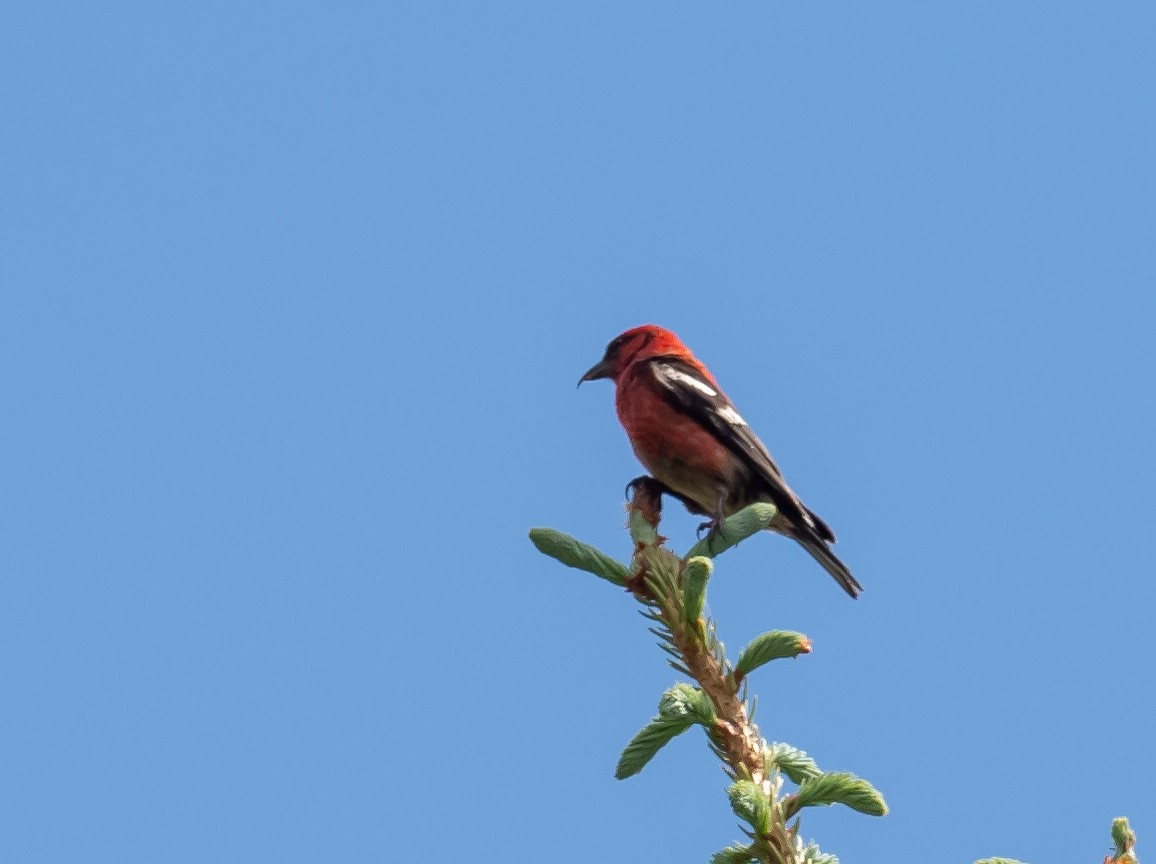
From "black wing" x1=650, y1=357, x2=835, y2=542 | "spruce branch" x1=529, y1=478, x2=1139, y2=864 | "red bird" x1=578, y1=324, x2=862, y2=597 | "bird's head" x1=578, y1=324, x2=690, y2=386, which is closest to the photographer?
"spruce branch" x1=529, y1=478, x2=1139, y2=864

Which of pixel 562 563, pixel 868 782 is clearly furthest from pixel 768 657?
pixel 562 563

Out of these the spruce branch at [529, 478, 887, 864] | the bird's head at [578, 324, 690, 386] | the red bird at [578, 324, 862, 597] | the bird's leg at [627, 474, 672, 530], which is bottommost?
the spruce branch at [529, 478, 887, 864]

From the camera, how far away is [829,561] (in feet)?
20.9

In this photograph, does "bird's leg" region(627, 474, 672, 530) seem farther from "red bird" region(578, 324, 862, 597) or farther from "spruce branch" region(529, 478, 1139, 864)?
"red bird" region(578, 324, 862, 597)

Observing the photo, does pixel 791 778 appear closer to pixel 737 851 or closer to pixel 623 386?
pixel 737 851

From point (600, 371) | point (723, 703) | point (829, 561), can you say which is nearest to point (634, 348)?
point (600, 371)

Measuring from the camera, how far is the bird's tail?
20.8 ft

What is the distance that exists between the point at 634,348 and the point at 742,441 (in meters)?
1.41

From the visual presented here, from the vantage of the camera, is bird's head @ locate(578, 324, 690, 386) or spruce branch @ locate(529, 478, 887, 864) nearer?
spruce branch @ locate(529, 478, 887, 864)

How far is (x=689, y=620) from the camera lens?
3238 millimetres

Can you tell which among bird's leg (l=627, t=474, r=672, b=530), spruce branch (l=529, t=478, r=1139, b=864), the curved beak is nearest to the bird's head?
the curved beak

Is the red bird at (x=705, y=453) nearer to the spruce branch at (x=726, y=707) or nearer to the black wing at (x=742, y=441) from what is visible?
the black wing at (x=742, y=441)

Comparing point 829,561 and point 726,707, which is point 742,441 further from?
point 726,707

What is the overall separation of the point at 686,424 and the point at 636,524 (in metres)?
2.44
